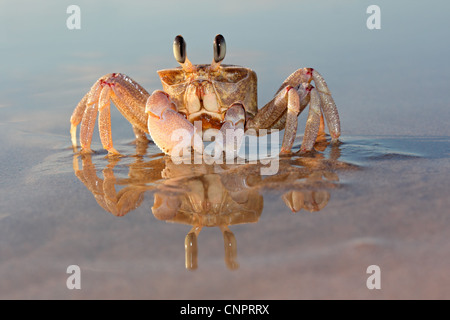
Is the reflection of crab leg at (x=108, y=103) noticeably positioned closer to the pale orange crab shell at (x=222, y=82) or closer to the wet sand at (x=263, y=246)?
the pale orange crab shell at (x=222, y=82)

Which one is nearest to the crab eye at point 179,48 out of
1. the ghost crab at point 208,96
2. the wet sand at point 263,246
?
the ghost crab at point 208,96

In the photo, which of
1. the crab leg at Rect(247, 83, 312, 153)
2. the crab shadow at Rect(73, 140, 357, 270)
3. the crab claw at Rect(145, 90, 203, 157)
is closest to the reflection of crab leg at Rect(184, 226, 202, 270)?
the crab shadow at Rect(73, 140, 357, 270)

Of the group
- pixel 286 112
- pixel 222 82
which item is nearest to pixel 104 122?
pixel 222 82

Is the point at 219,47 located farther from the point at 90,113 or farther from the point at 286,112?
the point at 90,113

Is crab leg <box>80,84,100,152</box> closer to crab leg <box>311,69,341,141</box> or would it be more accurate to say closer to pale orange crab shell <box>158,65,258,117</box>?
pale orange crab shell <box>158,65,258,117</box>
